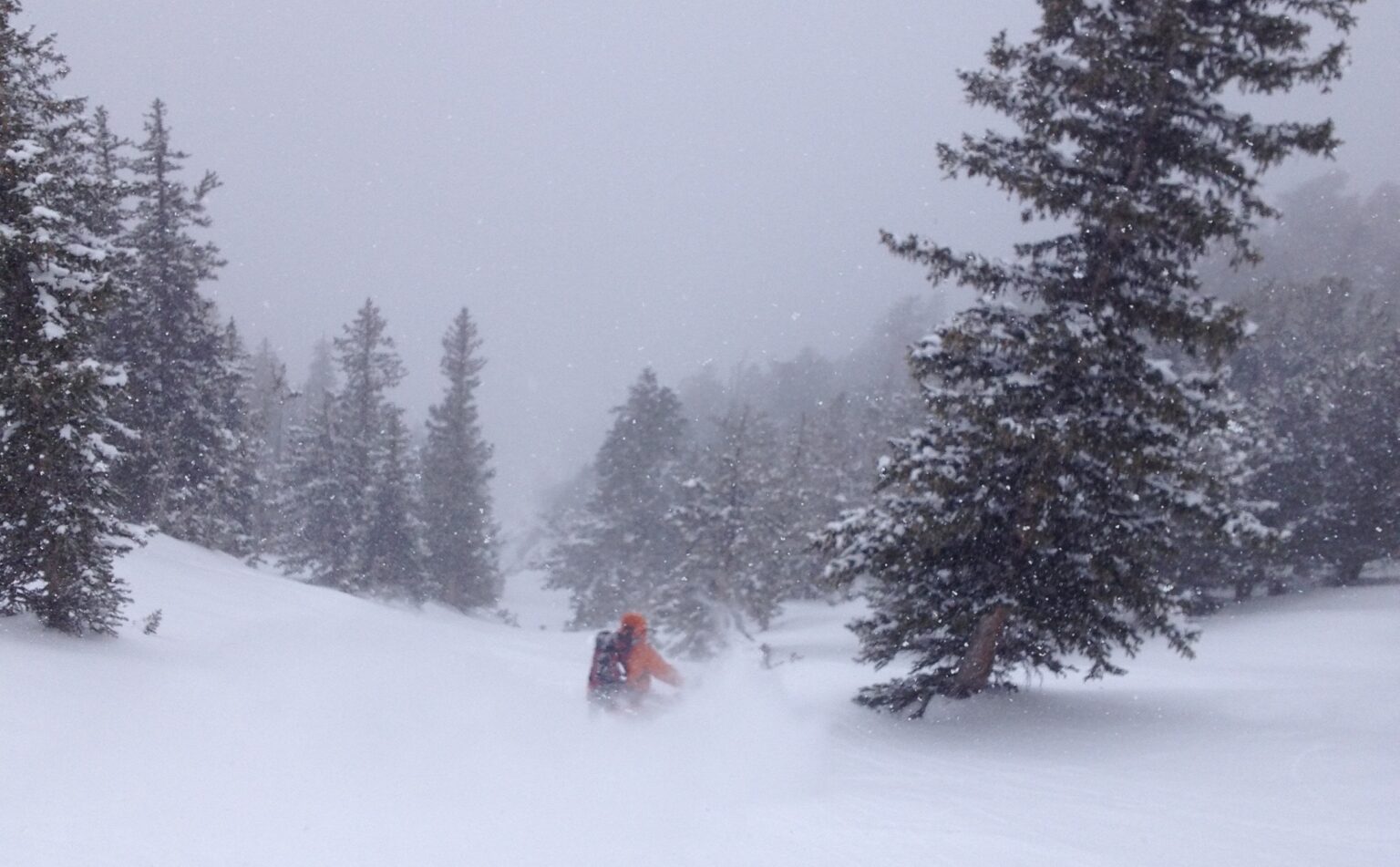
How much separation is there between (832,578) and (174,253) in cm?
2554

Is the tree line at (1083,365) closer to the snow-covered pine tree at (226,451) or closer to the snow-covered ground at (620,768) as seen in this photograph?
the snow-covered ground at (620,768)

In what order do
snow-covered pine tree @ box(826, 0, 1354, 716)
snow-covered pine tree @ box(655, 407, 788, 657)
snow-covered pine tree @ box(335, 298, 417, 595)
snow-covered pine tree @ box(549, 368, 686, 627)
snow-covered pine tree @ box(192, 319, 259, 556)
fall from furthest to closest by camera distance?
snow-covered pine tree @ box(549, 368, 686, 627) → snow-covered pine tree @ box(335, 298, 417, 595) → snow-covered pine tree @ box(655, 407, 788, 657) → snow-covered pine tree @ box(192, 319, 259, 556) → snow-covered pine tree @ box(826, 0, 1354, 716)

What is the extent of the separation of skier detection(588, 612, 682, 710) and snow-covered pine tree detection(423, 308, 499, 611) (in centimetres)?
3413

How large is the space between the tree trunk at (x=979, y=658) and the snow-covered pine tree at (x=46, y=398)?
1113 cm

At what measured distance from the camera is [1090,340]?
10.3m

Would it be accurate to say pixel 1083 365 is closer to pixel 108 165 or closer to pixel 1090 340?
pixel 1090 340

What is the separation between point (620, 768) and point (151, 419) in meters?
24.3

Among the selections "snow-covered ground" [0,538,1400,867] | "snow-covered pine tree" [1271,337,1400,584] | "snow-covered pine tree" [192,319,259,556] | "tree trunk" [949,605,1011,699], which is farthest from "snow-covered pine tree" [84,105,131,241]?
"snow-covered pine tree" [1271,337,1400,584]

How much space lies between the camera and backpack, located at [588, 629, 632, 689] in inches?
461

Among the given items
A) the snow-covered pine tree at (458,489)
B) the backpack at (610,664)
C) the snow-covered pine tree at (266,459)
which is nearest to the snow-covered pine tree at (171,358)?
the snow-covered pine tree at (266,459)

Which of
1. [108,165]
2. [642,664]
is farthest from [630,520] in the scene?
[642,664]

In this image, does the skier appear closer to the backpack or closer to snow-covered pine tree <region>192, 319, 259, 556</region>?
the backpack

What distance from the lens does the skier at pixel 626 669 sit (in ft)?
37.9

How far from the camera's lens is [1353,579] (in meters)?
31.6
